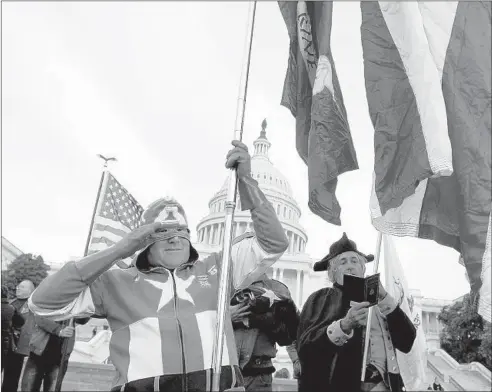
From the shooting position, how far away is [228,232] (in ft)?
8.82

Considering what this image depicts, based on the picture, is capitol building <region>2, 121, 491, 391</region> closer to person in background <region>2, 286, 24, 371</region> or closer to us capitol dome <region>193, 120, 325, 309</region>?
us capitol dome <region>193, 120, 325, 309</region>

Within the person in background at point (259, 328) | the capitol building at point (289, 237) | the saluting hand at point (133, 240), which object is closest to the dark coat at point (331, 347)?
the person in background at point (259, 328)

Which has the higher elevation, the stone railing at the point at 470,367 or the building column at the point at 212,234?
the building column at the point at 212,234

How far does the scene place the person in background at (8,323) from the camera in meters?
7.27

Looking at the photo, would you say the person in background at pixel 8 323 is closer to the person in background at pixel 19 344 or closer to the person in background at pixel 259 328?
the person in background at pixel 19 344

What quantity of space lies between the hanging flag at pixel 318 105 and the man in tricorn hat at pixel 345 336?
0.53 m

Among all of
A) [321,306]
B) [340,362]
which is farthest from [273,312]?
[340,362]

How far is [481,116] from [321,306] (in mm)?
1708

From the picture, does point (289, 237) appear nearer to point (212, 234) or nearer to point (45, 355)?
point (212, 234)

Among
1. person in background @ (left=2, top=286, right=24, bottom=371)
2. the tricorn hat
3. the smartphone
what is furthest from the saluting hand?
person in background @ (left=2, top=286, right=24, bottom=371)

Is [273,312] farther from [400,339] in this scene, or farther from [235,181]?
[235,181]

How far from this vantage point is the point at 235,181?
2.87 metres

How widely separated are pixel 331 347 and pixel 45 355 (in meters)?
4.28

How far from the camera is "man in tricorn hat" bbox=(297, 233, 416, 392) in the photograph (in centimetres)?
381
